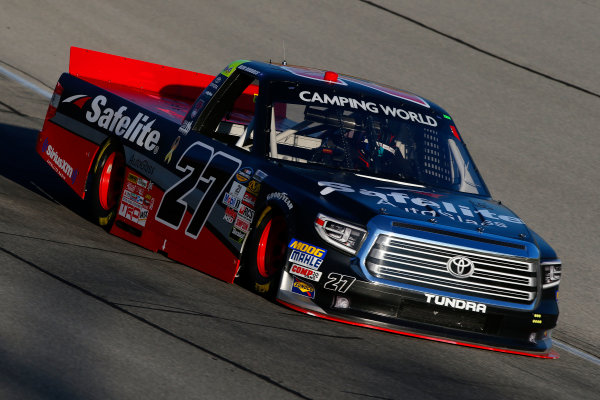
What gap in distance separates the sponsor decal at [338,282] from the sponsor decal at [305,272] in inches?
3.0

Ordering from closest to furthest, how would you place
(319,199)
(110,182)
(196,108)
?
(319,199) < (196,108) < (110,182)

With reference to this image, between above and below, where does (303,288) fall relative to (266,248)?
below

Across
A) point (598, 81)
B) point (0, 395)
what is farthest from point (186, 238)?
point (598, 81)

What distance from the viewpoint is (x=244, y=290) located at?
24.1 feet

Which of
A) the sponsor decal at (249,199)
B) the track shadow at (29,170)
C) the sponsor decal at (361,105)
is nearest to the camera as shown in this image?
the sponsor decal at (249,199)

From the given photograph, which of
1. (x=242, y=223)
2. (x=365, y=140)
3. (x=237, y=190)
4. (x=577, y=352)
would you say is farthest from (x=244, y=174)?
(x=577, y=352)

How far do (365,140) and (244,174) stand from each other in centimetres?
99

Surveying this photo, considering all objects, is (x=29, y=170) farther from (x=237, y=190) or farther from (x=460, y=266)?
(x=460, y=266)

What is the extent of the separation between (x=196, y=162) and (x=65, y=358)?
3.20 meters

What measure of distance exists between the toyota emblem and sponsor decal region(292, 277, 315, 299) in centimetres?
87

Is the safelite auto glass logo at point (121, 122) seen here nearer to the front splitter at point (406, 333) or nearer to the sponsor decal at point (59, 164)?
the sponsor decal at point (59, 164)

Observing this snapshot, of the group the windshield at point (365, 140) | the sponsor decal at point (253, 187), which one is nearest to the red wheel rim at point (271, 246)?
the sponsor decal at point (253, 187)

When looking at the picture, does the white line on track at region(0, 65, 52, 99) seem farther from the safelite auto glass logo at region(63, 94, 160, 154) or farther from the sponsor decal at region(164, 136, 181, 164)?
the sponsor decal at region(164, 136, 181, 164)

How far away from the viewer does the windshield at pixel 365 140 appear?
7.70m
